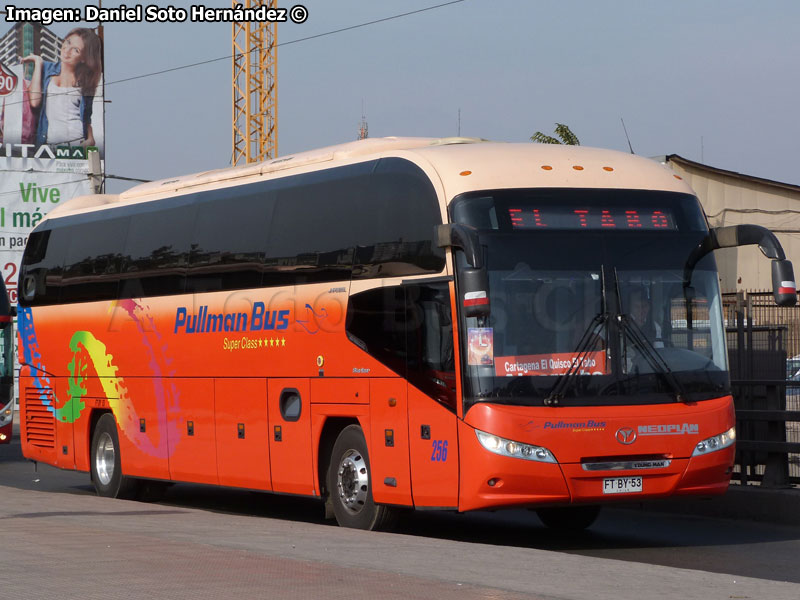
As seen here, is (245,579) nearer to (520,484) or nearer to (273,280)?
(520,484)

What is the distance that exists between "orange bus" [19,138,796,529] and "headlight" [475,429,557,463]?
0.02 m

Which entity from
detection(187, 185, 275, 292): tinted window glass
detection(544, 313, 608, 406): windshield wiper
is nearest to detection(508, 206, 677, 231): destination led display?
detection(544, 313, 608, 406): windshield wiper

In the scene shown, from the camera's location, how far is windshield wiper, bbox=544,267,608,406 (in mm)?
12297

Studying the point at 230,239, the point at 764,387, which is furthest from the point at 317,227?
the point at 764,387

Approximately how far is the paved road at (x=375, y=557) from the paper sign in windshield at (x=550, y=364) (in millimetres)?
1506

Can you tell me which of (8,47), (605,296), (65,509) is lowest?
(65,509)

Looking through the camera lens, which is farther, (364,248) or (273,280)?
(273,280)

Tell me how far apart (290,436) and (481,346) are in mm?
3593

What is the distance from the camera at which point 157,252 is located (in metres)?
18.0

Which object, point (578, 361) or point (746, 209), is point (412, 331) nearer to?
point (578, 361)

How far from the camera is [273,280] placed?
1549 cm

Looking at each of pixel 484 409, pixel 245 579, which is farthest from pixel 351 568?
pixel 484 409

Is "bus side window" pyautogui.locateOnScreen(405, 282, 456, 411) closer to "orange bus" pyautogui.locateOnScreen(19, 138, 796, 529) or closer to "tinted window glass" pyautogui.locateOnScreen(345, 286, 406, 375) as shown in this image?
"orange bus" pyautogui.locateOnScreen(19, 138, 796, 529)

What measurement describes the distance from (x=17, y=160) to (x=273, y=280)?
32.3 meters
